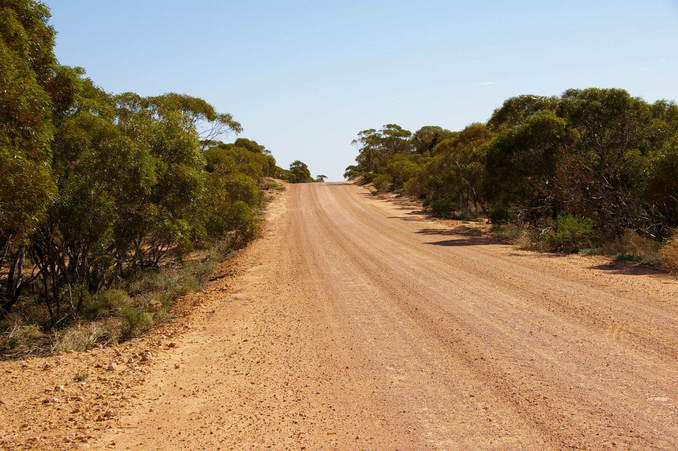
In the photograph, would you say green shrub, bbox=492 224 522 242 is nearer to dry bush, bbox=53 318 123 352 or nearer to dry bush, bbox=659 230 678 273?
dry bush, bbox=659 230 678 273

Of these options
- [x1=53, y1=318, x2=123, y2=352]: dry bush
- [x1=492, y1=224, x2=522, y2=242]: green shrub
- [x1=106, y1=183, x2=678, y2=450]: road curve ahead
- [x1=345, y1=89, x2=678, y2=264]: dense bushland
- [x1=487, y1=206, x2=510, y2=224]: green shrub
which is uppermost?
[x1=345, y1=89, x2=678, y2=264]: dense bushland

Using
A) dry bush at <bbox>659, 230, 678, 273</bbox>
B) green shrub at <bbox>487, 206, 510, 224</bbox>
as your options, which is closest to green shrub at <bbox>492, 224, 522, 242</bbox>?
green shrub at <bbox>487, 206, 510, 224</bbox>

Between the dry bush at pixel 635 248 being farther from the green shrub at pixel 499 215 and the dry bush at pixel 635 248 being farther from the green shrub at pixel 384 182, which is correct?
the green shrub at pixel 384 182

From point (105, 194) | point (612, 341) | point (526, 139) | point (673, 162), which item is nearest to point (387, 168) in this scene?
point (526, 139)

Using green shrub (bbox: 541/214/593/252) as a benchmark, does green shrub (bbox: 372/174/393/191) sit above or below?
above

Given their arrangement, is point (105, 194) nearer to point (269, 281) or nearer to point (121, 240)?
point (121, 240)

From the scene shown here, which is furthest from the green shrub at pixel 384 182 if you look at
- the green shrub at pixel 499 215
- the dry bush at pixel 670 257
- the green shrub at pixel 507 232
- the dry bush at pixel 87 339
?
the dry bush at pixel 87 339

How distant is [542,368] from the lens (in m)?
6.25

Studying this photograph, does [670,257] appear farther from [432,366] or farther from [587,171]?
[432,366]

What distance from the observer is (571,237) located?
17.0m

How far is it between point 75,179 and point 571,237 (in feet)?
45.9

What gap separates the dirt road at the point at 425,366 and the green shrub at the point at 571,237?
332 centimetres

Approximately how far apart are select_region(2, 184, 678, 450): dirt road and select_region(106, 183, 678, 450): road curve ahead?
0.07ft

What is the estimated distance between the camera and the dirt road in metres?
4.81
